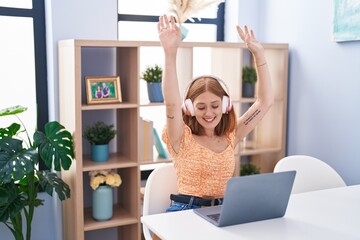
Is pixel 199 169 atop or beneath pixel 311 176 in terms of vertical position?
atop

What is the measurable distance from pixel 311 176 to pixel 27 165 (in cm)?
150

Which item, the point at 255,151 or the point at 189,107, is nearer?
the point at 189,107

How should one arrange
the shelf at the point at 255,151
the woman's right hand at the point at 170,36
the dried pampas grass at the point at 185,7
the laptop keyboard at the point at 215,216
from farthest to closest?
the shelf at the point at 255,151 → the dried pampas grass at the point at 185,7 → the woman's right hand at the point at 170,36 → the laptop keyboard at the point at 215,216

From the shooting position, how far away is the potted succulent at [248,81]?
3293mm

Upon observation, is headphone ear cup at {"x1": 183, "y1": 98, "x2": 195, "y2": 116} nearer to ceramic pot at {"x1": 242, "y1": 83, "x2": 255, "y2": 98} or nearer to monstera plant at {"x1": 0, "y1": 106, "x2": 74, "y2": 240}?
monstera plant at {"x1": 0, "y1": 106, "x2": 74, "y2": 240}

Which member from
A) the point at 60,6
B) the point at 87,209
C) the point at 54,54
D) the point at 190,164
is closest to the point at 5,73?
the point at 54,54

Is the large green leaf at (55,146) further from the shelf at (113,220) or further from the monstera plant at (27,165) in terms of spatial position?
the shelf at (113,220)

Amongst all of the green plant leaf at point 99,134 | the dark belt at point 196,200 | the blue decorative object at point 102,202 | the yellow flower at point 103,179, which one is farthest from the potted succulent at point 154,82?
the dark belt at point 196,200

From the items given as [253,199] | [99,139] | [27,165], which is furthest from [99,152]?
[253,199]

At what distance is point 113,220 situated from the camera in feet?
9.46

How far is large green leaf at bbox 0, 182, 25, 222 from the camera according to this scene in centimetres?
256

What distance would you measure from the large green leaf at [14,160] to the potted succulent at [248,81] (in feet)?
4.97

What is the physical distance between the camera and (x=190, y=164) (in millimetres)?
2025

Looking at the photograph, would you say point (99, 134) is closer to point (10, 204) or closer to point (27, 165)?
point (27, 165)
